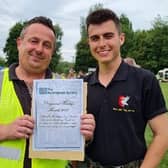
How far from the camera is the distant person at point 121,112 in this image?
12.1 ft

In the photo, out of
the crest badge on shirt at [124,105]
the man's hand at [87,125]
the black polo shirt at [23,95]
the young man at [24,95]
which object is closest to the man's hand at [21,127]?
the young man at [24,95]

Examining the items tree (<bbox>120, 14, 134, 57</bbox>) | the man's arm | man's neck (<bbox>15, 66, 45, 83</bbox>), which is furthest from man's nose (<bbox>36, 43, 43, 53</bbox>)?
tree (<bbox>120, 14, 134, 57</bbox>)

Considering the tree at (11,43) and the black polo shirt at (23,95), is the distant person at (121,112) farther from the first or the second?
the tree at (11,43)

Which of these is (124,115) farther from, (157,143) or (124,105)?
(157,143)

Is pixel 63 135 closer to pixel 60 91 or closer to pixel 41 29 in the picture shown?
pixel 60 91

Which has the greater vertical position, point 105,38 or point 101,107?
point 105,38

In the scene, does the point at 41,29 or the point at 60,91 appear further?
the point at 41,29

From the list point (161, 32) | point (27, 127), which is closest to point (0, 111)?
point (27, 127)

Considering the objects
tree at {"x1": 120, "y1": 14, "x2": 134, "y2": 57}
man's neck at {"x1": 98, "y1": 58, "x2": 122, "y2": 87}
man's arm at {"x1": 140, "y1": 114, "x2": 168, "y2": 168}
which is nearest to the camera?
man's arm at {"x1": 140, "y1": 114, "x2": 168, "y2": 168}

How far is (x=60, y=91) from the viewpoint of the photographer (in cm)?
357

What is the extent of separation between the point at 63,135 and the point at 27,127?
0.28 m

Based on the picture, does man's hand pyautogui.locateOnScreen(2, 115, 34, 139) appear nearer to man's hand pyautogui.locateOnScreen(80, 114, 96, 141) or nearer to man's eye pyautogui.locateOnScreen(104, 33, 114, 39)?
man's hand pyautogui.locateOnScreen(80, 114, 96, 141)

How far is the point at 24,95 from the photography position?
371 centimetres

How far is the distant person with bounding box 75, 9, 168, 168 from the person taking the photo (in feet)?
12.1
